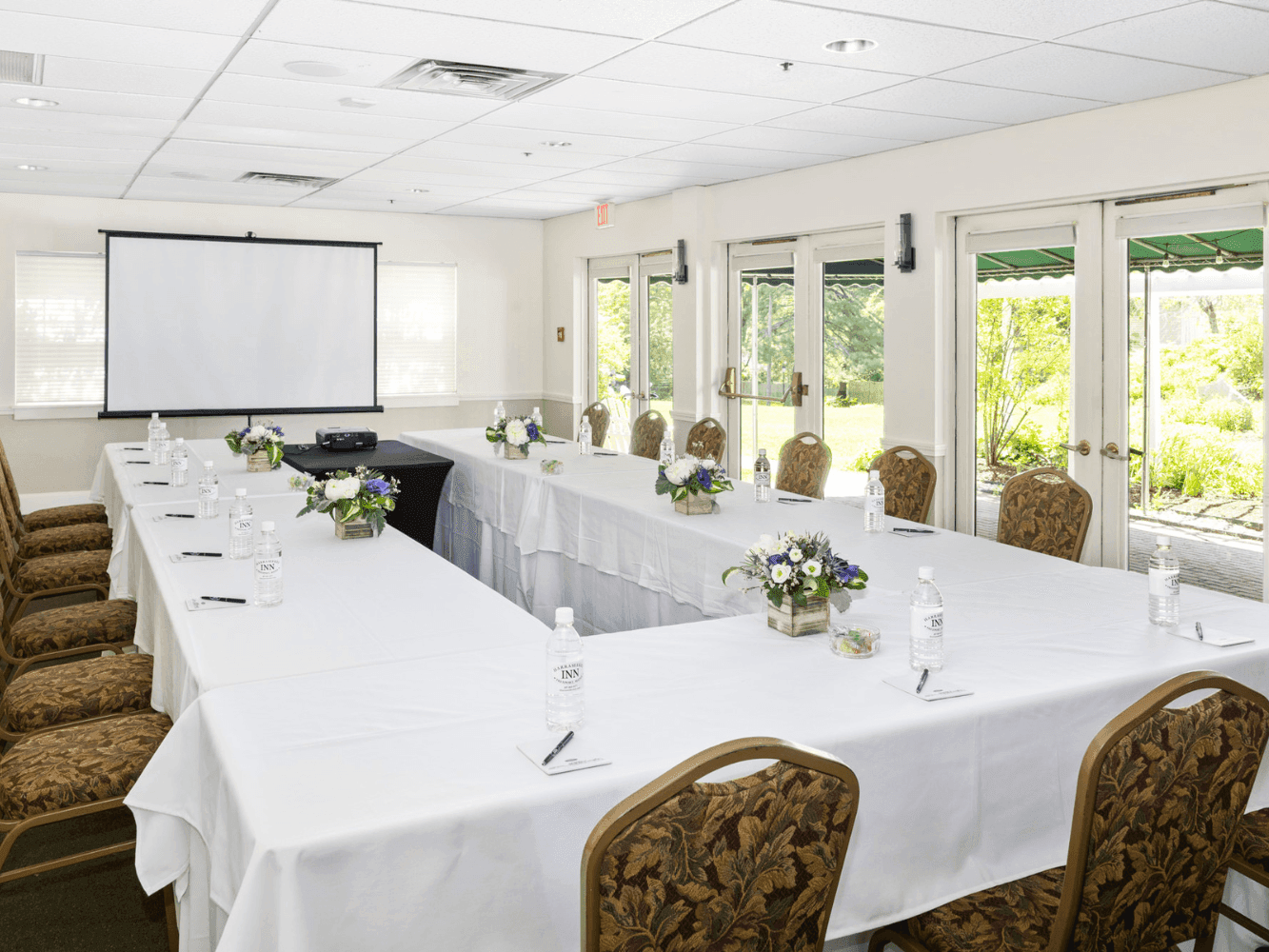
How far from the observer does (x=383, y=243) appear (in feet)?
33.1

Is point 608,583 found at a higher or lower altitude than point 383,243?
lower

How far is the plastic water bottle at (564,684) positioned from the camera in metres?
2.02

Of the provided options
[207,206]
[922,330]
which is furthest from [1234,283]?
[207,206]

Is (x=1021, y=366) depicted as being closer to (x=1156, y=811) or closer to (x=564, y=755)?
(x=1156, y=811)

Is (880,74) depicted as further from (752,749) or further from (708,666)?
(752,749)

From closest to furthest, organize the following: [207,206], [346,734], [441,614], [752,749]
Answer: [752,749]
[346,734]
[441,614]
[207,206]

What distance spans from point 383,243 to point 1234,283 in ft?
24.4

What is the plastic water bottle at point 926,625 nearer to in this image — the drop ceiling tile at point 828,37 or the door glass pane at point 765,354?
the drop ceiling tile at point 828,37

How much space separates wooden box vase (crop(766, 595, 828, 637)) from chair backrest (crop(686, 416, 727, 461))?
13.8ft

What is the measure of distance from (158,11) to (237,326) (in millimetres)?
6217

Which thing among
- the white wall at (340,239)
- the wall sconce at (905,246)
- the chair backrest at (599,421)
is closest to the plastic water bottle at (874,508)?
the wall sconce at (905,246)

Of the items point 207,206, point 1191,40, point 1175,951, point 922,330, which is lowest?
point 1175,951

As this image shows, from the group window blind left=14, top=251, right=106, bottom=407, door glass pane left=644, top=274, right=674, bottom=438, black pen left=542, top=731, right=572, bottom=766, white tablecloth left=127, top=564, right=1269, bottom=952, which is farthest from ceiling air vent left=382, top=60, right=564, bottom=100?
window blind left=14, top=251, right=106, bottom=407

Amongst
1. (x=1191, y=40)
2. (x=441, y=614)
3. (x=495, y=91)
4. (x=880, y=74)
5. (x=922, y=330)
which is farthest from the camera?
(x=922, y=330)
